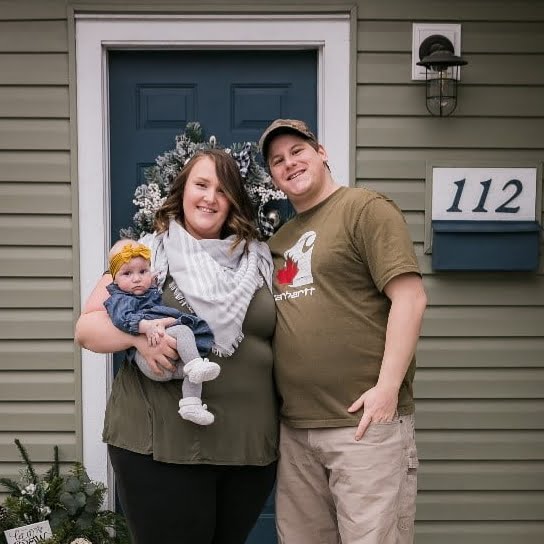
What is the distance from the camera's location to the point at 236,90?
3320 millimetres

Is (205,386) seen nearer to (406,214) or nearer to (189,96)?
(406,214)

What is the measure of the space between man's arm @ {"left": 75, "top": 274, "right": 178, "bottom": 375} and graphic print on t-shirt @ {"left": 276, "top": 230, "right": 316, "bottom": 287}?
427 mm

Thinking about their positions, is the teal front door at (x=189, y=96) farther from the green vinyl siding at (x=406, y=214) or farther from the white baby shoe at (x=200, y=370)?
the white baby shoe at (x=200, y=370)

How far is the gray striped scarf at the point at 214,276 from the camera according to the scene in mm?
2080

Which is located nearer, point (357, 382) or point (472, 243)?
point (357, 382)

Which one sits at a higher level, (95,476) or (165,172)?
(165,172)

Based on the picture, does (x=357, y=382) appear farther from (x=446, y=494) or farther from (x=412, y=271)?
(x=446, y=494)

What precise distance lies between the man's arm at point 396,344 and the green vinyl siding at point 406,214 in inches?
47.6

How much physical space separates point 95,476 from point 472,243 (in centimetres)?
187

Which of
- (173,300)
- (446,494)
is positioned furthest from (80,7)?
(446,494)

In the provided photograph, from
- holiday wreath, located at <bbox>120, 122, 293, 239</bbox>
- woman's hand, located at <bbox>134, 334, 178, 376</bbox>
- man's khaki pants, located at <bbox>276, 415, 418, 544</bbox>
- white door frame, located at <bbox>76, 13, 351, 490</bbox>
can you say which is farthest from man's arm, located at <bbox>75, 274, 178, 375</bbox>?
white door frame, located at <bbox>76, 13, 351, 490</bbox>

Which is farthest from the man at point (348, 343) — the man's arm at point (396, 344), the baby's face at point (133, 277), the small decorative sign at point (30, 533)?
the small decorative sign at point (30, 533)

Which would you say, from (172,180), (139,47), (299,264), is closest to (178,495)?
(299,264)

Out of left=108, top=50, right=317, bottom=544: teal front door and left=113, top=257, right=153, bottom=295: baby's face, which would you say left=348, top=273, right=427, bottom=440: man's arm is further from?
left=108, top=50, right=317, bottom=544: teal front door
